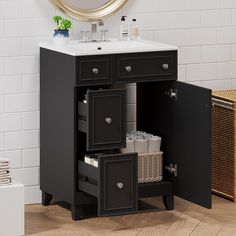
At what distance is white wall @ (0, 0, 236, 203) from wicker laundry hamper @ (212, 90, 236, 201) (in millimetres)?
328

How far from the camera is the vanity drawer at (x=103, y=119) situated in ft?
17.9

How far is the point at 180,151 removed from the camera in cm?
579

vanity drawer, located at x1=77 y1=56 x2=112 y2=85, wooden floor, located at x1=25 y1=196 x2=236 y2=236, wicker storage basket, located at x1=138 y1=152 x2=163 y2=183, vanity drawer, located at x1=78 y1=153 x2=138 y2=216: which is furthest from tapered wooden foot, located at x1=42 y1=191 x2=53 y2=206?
vanity drawer, located at x1=77 y1=56 x2=112 y2=85

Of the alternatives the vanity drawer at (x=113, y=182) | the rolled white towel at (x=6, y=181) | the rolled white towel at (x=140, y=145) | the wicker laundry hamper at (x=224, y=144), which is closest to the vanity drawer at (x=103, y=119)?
the vanity drawer at (x=113, y=182)

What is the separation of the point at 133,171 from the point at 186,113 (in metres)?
0.48

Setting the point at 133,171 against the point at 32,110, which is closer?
the point at 133,171

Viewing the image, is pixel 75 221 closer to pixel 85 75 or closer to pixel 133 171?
pixel 133 171

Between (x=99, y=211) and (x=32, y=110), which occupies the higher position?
(x=32, y=110)

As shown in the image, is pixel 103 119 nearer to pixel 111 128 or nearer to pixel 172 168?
pixel 111 128

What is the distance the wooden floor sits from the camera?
5449mm

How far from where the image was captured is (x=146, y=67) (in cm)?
567

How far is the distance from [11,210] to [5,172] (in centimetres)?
21

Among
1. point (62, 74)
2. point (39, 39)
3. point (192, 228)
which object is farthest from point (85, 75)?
point (192, 228)

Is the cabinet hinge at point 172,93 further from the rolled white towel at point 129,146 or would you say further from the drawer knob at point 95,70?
the drawer knob at point 95,70
